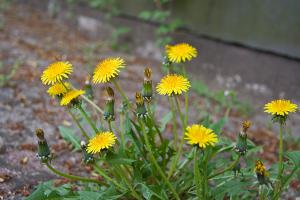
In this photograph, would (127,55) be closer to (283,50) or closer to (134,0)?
(134,0)

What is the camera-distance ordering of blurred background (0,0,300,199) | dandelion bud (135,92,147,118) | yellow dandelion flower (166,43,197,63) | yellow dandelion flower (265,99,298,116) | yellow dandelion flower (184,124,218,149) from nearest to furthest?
yellow dandelion flower (184,124,218,149), yellow dandelion flower (265,99,298,116), dandelion bud (135,92,147,118), yellow dandelion flower (166,43,197,63), blurred background (0,0,300,199)

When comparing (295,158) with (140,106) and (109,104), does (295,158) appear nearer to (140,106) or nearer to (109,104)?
(140,106)

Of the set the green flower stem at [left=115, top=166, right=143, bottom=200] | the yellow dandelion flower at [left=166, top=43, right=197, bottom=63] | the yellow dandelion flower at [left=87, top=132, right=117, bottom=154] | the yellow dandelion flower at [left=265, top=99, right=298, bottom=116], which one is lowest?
the green flower stem at [left=115, top=166, right=143, bottom=200]

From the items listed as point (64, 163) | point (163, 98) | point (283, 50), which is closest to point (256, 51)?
point (283, 50)

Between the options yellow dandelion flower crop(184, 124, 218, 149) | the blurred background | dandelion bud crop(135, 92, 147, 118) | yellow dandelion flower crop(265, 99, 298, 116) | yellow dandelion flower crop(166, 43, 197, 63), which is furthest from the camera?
the blurred background

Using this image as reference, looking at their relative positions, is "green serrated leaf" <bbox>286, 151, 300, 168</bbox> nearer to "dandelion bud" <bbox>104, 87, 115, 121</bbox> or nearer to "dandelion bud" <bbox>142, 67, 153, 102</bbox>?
"dandelion bud" <bbox>142, 67, 153, 102</bbox>

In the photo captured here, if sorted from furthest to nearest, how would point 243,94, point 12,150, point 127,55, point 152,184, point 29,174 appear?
1. point 127,55
2. point 243,94
3. point 12,150
4. point 29,174
5. point 152,184

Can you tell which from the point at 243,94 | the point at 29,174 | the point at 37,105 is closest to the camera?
the point at 29,174

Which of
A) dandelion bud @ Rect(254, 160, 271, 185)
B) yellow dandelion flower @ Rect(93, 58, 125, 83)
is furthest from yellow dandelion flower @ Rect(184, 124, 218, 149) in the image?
yellow dandelion flower @ Rect(93, 58, 125, 83)

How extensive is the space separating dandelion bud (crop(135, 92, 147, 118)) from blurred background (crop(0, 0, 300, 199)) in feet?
2.84

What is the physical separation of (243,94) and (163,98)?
90 centimetres

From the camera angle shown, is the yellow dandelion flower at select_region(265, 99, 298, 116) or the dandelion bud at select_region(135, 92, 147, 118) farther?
the dandelion bud at select_region(135, 92, 147, 118)

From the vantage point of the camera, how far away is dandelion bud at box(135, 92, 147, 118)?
1905mm

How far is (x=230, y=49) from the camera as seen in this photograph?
4809mm
